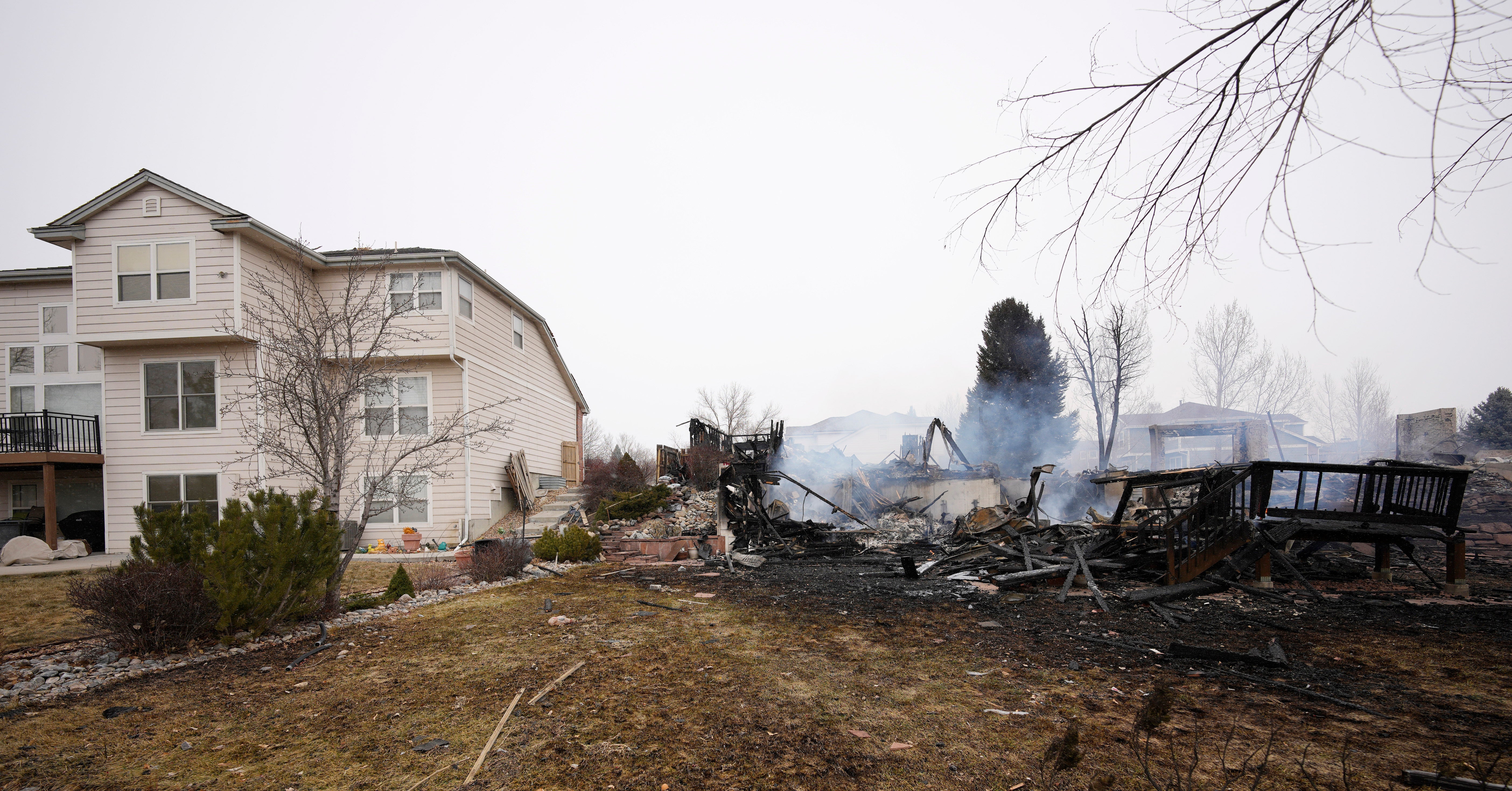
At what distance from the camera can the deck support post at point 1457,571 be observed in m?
7.62

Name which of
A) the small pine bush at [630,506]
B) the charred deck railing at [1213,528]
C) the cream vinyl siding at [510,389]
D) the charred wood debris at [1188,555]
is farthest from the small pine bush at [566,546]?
the charred deck railing at [1213,528]

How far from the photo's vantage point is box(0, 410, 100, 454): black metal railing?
46.5 ft

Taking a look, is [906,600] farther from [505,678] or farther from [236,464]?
[236,464]

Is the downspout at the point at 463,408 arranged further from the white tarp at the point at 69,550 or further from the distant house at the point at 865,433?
the distant house at the point at 865,433

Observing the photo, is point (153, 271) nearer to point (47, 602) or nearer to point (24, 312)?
point (24, 312)

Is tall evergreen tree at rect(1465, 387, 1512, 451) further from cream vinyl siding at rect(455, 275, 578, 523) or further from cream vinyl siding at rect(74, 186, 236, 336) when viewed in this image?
cream vinyl siding at rect(74, 186, 236, 336)

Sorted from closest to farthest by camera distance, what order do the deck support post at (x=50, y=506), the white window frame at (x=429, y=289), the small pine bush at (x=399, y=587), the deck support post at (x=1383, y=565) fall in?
the small pine bush at (x=399, y=587), the deck support post at (x=1383, y=565), the deck support post at (x=50, y=506), the white window frame at (x=429, y=289)

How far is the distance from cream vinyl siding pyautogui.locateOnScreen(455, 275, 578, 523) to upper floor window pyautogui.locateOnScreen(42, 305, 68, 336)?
32.5 ft

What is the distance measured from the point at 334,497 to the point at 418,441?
7.09m

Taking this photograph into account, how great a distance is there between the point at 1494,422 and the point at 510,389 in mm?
33732

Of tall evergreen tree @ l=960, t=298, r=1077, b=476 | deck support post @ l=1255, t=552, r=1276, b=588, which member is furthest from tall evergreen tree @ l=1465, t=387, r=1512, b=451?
deck support post @ l=1255, t=552, r=1276, b=588

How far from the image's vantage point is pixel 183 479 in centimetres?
1430

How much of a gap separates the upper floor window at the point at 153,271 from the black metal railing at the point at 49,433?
314 centimetres

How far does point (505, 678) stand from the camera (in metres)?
5.02
